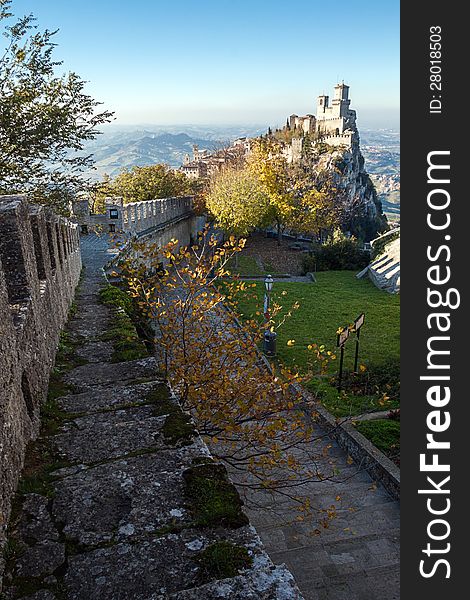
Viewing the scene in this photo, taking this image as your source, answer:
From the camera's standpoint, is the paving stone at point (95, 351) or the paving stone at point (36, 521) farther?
the paving stone at point (95, 351)

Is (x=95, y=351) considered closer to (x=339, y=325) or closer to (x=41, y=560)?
(x=41, y=560)

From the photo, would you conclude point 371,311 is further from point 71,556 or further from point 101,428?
point 71,556

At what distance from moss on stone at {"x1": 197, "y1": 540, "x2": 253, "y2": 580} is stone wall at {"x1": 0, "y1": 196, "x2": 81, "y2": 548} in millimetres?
1202

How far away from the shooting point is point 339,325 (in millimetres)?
16016

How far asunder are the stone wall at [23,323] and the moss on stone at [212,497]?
119 centimetres

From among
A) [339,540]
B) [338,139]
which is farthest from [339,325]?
[338,139]

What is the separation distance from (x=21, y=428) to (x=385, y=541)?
4.16m

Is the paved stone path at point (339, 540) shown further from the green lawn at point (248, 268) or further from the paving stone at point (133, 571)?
the green lawn at point (248, 268)

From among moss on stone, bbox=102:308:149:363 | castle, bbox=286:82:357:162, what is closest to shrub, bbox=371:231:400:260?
moss on stone, bbox=102:308:149:363

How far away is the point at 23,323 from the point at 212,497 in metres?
2.41

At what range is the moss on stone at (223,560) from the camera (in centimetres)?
271

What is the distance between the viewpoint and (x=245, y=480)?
6941 millimetres

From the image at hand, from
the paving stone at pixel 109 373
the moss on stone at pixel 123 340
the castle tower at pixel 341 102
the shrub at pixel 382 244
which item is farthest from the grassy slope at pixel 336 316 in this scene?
the castle tower at pixel 341 102

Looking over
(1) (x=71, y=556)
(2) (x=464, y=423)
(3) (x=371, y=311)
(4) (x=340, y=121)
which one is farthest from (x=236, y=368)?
(4) (x=340, y=121)
